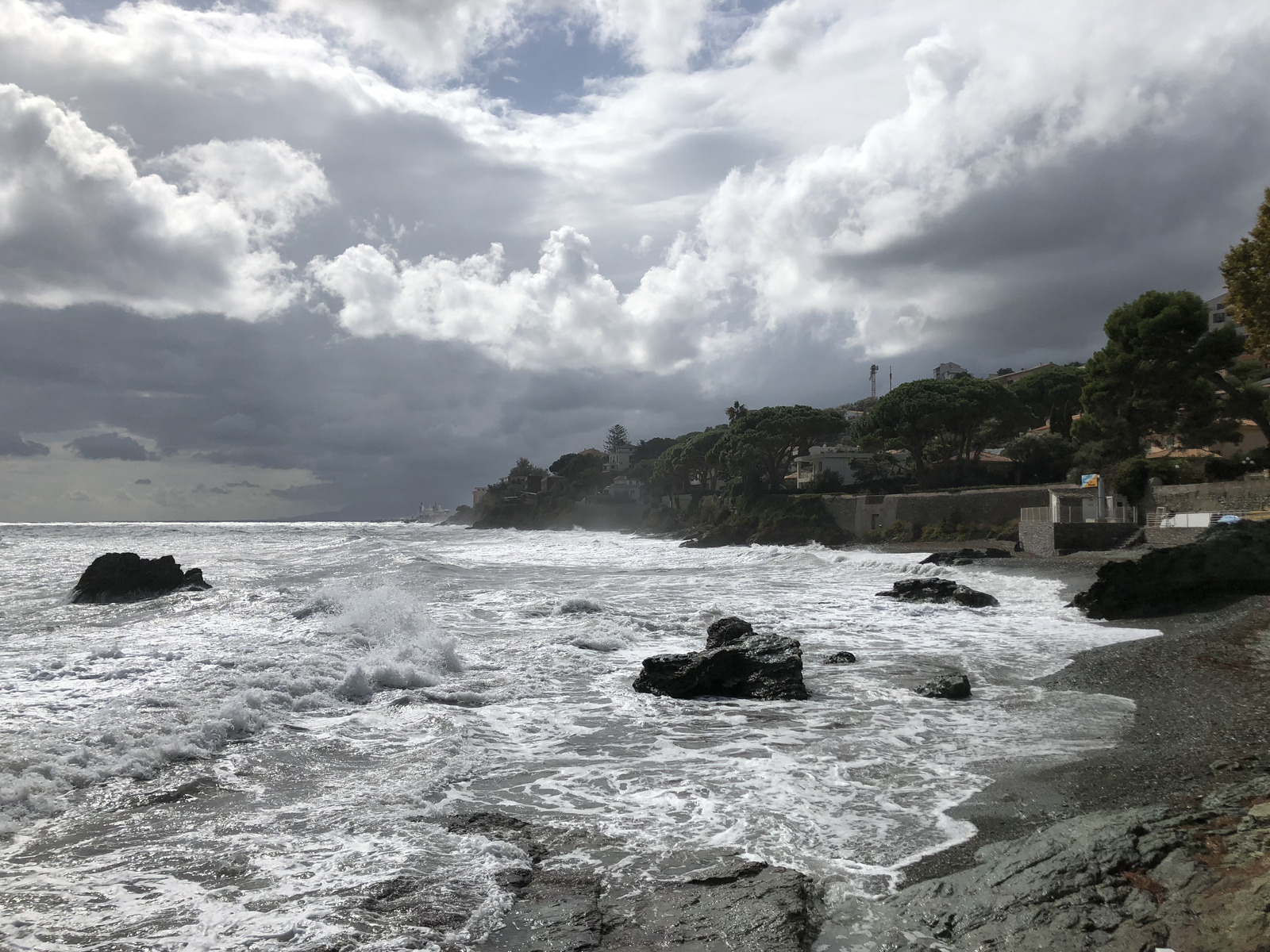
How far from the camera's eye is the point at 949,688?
32.6 ft

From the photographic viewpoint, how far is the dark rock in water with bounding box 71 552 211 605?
22594 millimetres

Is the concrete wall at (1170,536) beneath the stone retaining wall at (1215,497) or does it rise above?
beneath

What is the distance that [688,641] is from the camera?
15312 mm

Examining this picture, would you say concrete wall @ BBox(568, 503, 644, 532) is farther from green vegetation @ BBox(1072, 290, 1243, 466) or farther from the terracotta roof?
green vegetation @ BBox(1072, 290, 1243, 466)

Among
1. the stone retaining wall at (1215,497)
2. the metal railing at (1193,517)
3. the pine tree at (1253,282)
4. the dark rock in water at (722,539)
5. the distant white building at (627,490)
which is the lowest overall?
the dark rock in water at (722,539)

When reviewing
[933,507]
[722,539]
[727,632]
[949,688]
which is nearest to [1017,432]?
[933,507]

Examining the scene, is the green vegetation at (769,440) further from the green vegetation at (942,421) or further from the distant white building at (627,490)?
the distant white building at (627,490)

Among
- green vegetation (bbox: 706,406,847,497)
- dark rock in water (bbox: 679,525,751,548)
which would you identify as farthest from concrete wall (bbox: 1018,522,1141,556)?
green vegetation (bbox: 706,406,847,497)

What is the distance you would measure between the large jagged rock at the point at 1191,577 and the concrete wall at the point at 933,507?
26.0 meters

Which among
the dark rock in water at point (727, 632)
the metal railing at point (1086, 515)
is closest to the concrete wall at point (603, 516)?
the metal railing at point (1086, 515)

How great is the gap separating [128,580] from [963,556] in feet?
96.5

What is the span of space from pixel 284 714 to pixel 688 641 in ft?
26.3

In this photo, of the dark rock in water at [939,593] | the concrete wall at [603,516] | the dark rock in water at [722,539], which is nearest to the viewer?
the dark rock in water at [939,593]

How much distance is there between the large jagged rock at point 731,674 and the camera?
10344mm
